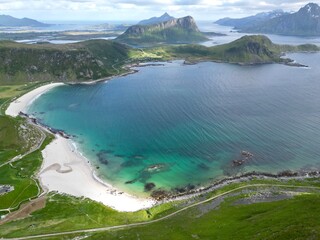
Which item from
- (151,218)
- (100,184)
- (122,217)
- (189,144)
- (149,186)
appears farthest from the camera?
(189,144)

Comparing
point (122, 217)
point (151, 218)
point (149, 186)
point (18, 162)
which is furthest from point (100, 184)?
point (18, 162)

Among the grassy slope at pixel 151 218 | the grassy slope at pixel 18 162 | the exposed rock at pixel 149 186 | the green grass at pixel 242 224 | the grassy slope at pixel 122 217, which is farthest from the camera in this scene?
the exposed rock at pixel 149 186

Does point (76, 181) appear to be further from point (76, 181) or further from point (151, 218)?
point (151, 218)

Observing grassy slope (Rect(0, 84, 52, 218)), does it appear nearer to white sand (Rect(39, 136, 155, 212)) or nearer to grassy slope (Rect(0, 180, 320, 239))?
white sand (Rect(39, 136, 155, 212))

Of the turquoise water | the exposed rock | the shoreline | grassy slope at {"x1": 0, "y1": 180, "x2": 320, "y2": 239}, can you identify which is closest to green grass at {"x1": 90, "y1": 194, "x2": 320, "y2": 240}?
grassy slope at {"x1": 0, "y1": 180, "x2": 320, "y2": 239}

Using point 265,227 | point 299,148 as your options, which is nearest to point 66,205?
point 265,227

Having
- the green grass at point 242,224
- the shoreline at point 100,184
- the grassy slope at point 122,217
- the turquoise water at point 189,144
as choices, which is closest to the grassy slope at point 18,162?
the grassy slope at point 122,217

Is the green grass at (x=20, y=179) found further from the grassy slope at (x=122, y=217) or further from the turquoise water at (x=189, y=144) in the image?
the turquoise water at (x=189, y=144)

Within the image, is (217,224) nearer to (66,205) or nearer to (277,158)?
(66,205)
